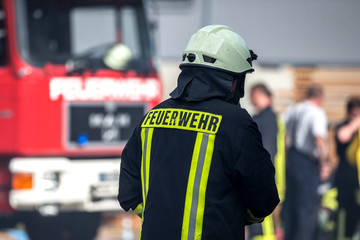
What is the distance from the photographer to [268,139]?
309 inches

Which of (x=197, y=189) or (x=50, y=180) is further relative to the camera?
(x=50, y=180)

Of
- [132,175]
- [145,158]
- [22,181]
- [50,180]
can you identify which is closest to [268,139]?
[50,180]

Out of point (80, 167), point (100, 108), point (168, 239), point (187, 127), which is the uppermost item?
point (187, 127)

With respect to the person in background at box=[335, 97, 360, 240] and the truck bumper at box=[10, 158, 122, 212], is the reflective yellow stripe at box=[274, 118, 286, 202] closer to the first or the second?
the person in background at box=[335, 97, 360, 240]

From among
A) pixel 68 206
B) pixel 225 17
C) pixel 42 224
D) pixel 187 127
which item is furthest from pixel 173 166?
pixel 225 17

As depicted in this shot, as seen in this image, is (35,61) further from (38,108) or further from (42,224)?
(42,224)

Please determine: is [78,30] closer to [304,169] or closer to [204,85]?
[304,169]

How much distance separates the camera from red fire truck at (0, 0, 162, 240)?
7.55m

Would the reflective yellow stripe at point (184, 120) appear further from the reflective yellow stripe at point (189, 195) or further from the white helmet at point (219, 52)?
the white helmet at point (219, 52)

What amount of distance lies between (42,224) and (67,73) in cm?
165

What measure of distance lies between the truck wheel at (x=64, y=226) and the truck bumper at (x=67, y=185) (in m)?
0.23

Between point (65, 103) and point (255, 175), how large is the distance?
495cm

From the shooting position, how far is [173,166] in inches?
117

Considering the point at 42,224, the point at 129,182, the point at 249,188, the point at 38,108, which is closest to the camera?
the point at 249,188
